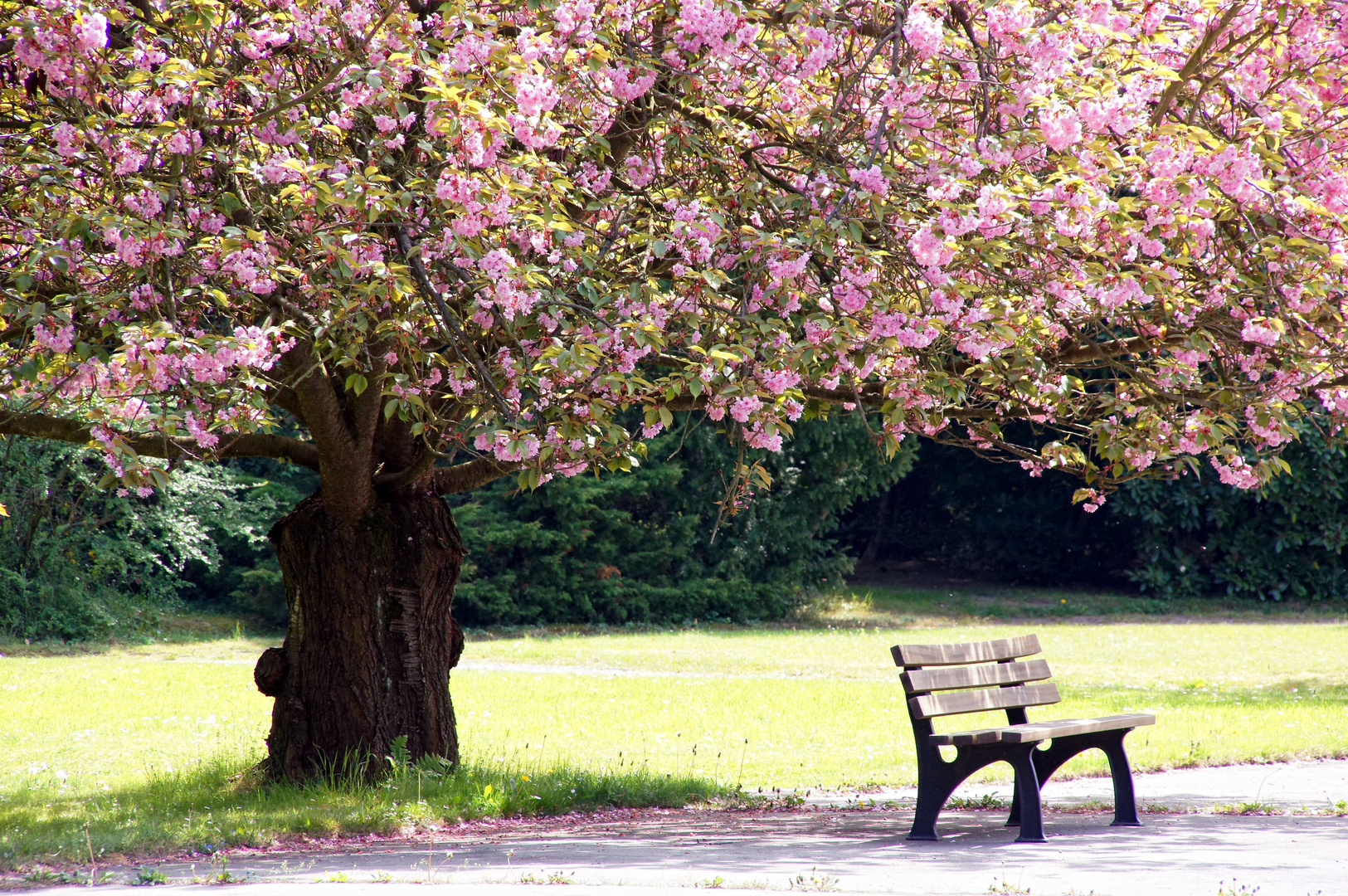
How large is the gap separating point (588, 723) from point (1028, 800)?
477 cm

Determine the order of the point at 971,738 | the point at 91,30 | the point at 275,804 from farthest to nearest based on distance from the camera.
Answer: the point at 275,804
the point at 971,738
the point at 91,30

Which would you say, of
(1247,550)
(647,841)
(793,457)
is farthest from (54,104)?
(1247,550)

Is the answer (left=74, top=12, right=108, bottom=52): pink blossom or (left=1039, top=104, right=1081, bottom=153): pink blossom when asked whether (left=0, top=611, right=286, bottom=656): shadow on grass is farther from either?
(left=1039, top=104, right=1081, bottom=153): pink blossom

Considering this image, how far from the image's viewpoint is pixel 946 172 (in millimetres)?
5113

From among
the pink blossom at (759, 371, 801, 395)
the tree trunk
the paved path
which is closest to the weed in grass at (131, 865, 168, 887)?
the tree trunk

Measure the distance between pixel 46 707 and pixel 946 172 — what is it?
8.93 meters

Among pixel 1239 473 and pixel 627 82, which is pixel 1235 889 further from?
pixel 627 82

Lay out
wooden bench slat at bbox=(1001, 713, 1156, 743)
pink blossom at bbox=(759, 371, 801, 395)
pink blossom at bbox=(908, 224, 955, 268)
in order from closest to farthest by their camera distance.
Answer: pink blossom at bbox=(908, 224, 955, 268) < pink blossom at bbox=(759, 371, 801, 395) < wooden bench slat at bbox=(1001, 713, 1156, 743)

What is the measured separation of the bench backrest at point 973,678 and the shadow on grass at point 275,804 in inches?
65.0

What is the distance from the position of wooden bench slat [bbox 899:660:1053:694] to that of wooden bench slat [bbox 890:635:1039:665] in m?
0.04

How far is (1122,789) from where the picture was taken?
19.4 feet

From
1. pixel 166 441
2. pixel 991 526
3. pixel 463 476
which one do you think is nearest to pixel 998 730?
pixel 463 476

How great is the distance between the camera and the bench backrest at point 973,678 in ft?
18.9

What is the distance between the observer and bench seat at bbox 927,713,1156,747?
538cm
